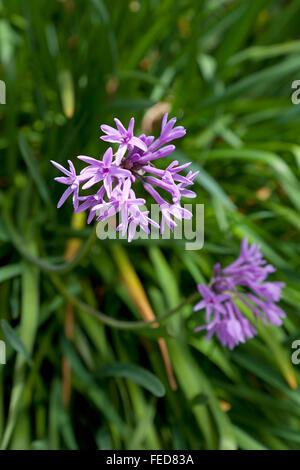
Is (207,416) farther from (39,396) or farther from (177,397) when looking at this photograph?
(39,396)

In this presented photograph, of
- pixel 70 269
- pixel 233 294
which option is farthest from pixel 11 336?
pixel 233 294

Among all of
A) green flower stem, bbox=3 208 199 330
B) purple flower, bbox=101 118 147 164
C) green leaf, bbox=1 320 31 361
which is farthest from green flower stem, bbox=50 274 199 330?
purple flower, bbox=101 118 147 164

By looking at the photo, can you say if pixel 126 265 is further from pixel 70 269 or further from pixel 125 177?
pixel 125 177

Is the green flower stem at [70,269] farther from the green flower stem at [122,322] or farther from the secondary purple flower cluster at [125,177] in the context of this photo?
the secondary purple flower cluster at [125,177]

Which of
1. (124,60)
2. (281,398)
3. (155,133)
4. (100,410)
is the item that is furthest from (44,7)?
(281,398)

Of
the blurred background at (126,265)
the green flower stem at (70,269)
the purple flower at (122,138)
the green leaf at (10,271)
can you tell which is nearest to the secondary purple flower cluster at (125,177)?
the purple flower at (122,138)

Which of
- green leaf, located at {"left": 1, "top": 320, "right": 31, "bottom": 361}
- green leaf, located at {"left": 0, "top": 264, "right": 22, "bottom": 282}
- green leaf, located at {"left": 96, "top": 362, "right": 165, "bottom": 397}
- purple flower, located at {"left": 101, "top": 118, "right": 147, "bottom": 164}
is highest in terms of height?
green leaf, located at {"left": 0, "top": 264, "right": 22, "bottom": 282}

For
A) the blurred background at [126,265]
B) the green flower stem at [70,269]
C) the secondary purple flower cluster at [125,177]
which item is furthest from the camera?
the blurred background at [126,265]

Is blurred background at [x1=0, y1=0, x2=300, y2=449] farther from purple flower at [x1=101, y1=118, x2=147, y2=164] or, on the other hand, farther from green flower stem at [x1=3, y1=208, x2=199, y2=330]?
purple flower at [x1=101, y1=118, x2=147, y2=164]
